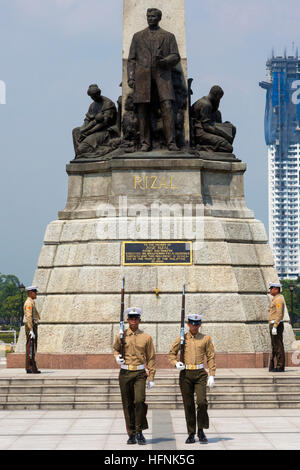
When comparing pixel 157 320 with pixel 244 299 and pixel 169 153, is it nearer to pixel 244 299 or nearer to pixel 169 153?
pixel 244 299

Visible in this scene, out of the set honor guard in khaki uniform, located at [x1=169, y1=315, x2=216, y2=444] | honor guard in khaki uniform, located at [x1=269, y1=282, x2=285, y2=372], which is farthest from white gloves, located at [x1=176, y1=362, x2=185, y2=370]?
honor guard in khaki uniform, located at [x1=269, y1=282, x2=285, y2=372]

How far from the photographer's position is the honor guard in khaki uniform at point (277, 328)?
1866 centimetres

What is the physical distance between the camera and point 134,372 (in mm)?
13391

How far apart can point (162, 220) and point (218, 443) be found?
8.68 m

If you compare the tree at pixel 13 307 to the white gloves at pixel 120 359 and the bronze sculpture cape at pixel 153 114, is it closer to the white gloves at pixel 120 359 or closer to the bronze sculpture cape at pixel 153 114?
the bronze sculpture cape at pixel 153 114

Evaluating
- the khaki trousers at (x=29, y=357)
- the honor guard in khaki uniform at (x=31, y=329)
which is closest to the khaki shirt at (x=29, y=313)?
the honor guard in khaki uniform at (x=31, y=329)

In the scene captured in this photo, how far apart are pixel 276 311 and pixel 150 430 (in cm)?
547

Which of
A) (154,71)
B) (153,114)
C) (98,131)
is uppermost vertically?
(154,71)

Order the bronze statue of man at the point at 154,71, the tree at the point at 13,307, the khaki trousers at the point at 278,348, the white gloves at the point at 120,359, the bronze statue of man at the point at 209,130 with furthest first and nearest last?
the tree at the point at 13,307 < the bronze statue of man at the point at 209,130 < the bronze statue of man at the point at 154,71 < the khaki trousers at the point at 278,348 < the white gloves at the point at 120,359

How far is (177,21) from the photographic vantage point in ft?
73.5

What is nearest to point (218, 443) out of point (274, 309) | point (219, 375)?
point (219, 375)

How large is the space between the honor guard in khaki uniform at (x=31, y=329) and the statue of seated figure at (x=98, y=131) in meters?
4.71

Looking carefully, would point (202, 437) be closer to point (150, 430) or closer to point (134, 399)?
point (134, 399)
